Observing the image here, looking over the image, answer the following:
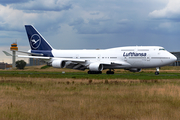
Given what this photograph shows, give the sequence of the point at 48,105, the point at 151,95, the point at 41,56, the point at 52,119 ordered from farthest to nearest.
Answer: the point at 41,56 → the point at 151,95 → the point at 48,105 → the point at 52,119

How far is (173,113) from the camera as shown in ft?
38.5

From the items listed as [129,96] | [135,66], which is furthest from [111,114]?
[135,66]

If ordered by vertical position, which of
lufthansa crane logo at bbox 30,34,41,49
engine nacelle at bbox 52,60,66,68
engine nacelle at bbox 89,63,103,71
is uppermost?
lufthansa crane logo at bbox 30,34,41,49

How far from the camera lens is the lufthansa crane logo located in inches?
2192

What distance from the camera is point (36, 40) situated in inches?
2197

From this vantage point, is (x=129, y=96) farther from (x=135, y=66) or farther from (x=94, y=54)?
(x=94, y=54)

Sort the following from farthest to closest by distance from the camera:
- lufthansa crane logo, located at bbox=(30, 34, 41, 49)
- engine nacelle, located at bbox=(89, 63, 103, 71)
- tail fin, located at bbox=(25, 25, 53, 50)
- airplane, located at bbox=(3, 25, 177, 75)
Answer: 1. lufthansa crane logo, located at bbox=(30, 34, 41, 49)
2. tail fin, located at bbox=(25, 25, 53, 50)
3. engine nacelle, located at bbox=(89, 63, 103, 71)
4. airplane, located at bbox=(3, 25, 177, 75)

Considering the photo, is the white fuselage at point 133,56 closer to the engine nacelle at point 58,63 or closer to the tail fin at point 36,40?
the engine nacelle at point 58,63

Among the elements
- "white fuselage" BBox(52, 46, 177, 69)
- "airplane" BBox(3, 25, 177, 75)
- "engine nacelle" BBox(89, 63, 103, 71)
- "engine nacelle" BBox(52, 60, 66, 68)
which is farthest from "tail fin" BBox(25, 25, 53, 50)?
"engine nacelle" BBox(89, 63, 103, 71)

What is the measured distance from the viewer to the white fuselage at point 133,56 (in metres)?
44.6

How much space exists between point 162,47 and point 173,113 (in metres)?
34.9

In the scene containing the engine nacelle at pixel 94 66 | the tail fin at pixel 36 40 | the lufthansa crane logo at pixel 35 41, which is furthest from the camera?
the lufthansa crane logo at pixel 35 41

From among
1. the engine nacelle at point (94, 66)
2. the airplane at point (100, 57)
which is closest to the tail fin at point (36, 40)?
the airplane at point (100, 57)

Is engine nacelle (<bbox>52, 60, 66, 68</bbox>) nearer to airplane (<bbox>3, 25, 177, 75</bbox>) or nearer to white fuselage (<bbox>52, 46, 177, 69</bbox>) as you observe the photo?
airplane (<bbox>3, 25, 177, 75</bbox>)
